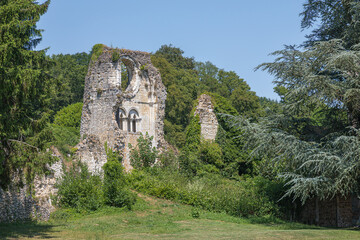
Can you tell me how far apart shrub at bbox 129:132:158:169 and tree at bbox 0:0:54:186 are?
11.1 m

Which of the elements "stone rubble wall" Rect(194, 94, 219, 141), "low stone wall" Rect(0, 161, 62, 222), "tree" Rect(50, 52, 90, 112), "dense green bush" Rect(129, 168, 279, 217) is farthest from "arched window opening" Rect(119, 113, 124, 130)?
"tree" Rect(50, 52, 90, 112)

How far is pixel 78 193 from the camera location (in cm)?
2086

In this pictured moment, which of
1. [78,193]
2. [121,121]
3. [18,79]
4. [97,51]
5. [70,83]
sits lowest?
[78,193]

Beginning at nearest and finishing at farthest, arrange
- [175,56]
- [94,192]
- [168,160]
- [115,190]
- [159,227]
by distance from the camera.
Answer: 1. [159,227]
2. [115,190]
3. [94,192]
4. [168,160]
5. [175,56]

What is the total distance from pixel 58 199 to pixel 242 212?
24.4 feet

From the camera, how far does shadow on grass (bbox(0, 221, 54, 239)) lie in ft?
46.1

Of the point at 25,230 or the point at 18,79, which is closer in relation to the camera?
the point at 18,79

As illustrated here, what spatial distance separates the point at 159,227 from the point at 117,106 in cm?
1094

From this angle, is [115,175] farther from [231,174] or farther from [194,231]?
[231,174]

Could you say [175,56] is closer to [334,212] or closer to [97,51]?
[97,51]

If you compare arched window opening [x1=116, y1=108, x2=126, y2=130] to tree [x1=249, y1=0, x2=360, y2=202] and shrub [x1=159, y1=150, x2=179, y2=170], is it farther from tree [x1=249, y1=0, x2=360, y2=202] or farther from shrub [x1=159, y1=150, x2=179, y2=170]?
tree [x1=249, y1=0, x2=360, y2=202]

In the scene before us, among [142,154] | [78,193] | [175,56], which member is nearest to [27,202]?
[78,193]

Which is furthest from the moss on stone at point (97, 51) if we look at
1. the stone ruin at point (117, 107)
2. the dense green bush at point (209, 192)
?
the dense green bush at point (209, 192)

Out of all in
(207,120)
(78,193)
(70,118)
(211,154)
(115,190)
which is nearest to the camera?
(115,190)
